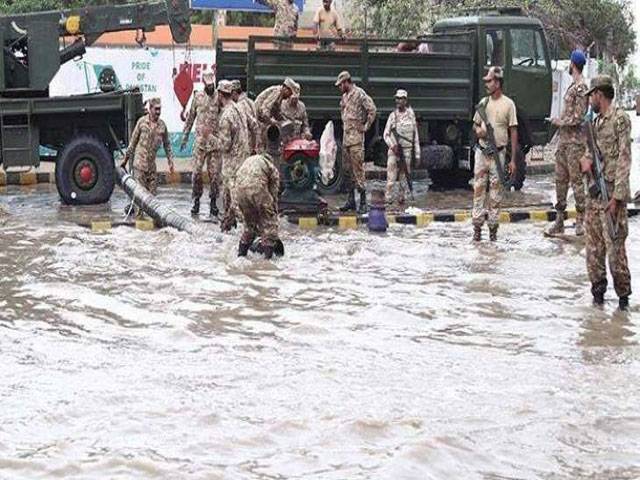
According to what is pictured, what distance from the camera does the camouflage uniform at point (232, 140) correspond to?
1295cm

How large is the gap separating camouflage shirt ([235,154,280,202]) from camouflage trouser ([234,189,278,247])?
36 mm

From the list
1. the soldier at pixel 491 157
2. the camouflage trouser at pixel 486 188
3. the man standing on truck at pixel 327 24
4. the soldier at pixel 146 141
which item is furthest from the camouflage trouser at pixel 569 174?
the man standing on truck at pixel 327 24

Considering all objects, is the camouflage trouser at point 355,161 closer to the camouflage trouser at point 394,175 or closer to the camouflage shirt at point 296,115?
the camouflage trouser at point 394,175

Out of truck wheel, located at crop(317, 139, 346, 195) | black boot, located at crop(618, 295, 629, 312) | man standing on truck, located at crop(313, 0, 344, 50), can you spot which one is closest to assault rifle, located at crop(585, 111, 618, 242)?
black boot, located at crop(618, 295, 629, 312)

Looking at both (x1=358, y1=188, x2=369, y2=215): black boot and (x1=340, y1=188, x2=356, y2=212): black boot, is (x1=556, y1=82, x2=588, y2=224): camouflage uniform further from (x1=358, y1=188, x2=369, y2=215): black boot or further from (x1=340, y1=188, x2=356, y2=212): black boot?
(x1=340, y1=188, x2=356, y2=212): black boot

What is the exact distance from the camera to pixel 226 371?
742 centimetres

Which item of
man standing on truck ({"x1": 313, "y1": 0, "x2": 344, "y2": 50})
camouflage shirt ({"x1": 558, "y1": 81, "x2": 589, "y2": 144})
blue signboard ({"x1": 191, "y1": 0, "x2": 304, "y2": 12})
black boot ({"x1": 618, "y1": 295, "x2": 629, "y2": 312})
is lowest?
black boot ({"x1": 618, "y1": 295, "x2": 629, "y2": 312})

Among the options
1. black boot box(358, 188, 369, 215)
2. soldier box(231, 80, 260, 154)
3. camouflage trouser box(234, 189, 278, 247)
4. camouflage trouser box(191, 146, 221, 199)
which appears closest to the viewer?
camouflage trouser box(234, 189, 278, 247)

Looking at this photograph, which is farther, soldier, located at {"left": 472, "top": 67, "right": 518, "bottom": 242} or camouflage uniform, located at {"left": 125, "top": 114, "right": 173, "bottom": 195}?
camouflage uniform, located at {"left": 125, "top": 114, "right": 173, "bottom": 195}

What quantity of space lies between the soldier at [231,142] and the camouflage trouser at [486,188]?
7.53 feet

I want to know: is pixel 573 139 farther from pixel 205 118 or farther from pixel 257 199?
pixel 205 118

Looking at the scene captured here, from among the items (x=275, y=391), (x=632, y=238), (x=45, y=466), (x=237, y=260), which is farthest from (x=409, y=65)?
(x=45, y=466)

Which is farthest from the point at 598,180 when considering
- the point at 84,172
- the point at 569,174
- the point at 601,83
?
the point at 84,172

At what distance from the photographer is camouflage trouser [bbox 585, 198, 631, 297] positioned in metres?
9.09
